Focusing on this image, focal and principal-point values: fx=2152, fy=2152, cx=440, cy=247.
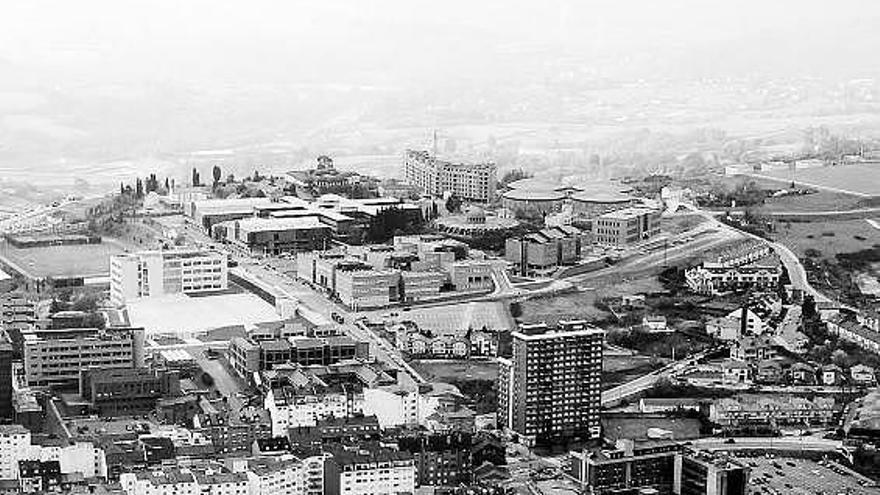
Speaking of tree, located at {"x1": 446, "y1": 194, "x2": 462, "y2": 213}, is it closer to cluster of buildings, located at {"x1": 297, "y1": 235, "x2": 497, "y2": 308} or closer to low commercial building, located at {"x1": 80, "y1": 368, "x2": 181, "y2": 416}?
cluster of buildings, located at {"x1": 297, "y1": 235, "x2": 497, "y2": 308}

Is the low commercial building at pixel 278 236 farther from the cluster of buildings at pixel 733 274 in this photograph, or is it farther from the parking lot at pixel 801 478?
the parking lot at pixel 801 478

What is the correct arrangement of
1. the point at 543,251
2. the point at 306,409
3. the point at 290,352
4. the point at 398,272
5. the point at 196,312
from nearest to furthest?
1. the point at 306,409
2. the point at 290,352
3. the point at 196,312
4. the point at 398,272
5. the point at 543,251

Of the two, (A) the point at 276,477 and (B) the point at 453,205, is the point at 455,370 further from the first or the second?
(B) the point at 453,205

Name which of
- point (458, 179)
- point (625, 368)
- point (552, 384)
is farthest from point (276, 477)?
point (458, 179)

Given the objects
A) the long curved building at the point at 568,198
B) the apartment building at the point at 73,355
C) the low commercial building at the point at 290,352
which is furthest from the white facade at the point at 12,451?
the long curved building at the point at 568,198

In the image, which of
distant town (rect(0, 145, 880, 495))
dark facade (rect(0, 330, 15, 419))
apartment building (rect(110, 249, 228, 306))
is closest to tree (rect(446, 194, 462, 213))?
distant town (rect(0, 145, 880, 495))

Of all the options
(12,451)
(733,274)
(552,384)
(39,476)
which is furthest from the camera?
(733,274)

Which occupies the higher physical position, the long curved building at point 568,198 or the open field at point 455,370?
the long curved building at point 568,198
